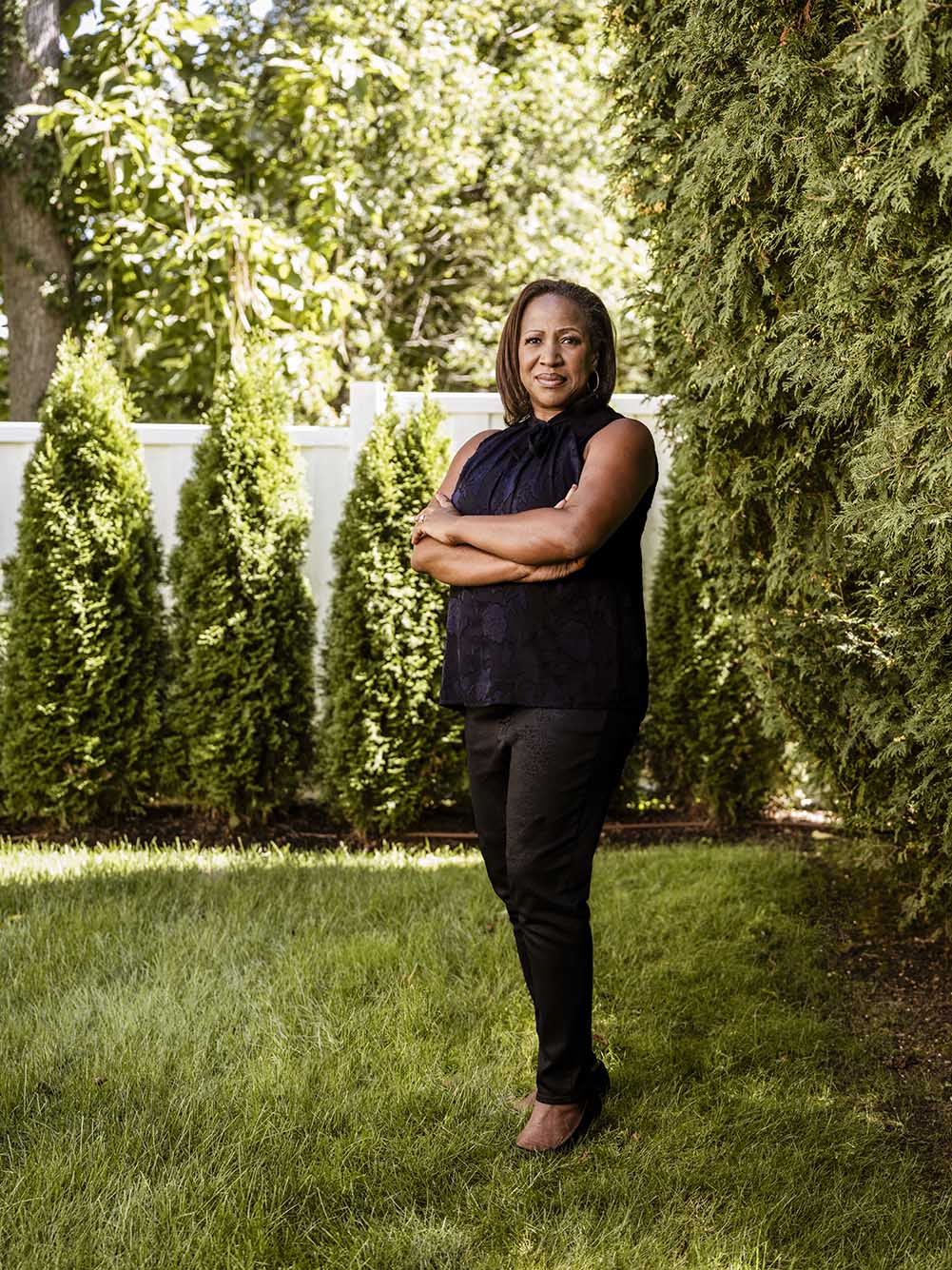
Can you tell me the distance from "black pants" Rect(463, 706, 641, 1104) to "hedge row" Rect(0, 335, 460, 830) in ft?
8.51

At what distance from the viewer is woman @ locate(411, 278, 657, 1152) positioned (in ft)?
8.61

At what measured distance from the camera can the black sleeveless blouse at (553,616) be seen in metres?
2.63

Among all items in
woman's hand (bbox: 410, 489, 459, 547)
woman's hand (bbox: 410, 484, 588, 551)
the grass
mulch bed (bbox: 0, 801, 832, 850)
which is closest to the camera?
the grass

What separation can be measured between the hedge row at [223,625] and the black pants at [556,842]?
102 inches

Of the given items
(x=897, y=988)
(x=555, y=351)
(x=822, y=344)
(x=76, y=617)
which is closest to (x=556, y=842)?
(x=555, y=351)

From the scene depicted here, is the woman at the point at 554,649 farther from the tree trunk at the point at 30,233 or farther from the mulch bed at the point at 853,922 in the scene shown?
the tree trunk at the point at 30,233

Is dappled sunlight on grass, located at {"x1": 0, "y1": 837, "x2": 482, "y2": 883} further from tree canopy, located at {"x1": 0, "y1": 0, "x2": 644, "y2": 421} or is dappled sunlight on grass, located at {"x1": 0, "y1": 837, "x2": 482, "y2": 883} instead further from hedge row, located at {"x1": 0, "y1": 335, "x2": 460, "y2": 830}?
tree canopy, located at {"x1": 0, "y1": 0, "x2": 644, "y2": 421}

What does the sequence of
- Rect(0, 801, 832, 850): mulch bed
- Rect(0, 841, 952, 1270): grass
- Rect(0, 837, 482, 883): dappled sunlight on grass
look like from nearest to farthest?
Rect(0, 841, 952, 1270): grass
Rect(0, 837, 482, 883): dappled sunlight on grass
Rect(0, 801, 832, 850): mulch bed

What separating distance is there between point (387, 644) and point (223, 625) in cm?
74

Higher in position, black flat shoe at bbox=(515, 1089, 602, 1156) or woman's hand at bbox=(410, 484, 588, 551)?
woman's hand at bbox=(410, 484, 588, 551)

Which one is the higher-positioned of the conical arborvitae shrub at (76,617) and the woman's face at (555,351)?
the woman's face at (555,351)

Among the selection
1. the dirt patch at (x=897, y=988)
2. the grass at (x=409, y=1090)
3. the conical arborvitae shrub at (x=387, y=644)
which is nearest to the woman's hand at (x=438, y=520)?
the grass at (x=409, y=1090)

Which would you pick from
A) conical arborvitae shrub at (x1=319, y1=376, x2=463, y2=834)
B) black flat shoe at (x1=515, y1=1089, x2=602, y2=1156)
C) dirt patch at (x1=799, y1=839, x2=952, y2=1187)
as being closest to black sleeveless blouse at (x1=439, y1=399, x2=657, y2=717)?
black flat shoe at (x1=515, y1=1089, x2=602, y2=1156)

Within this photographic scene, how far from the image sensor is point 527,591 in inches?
105
